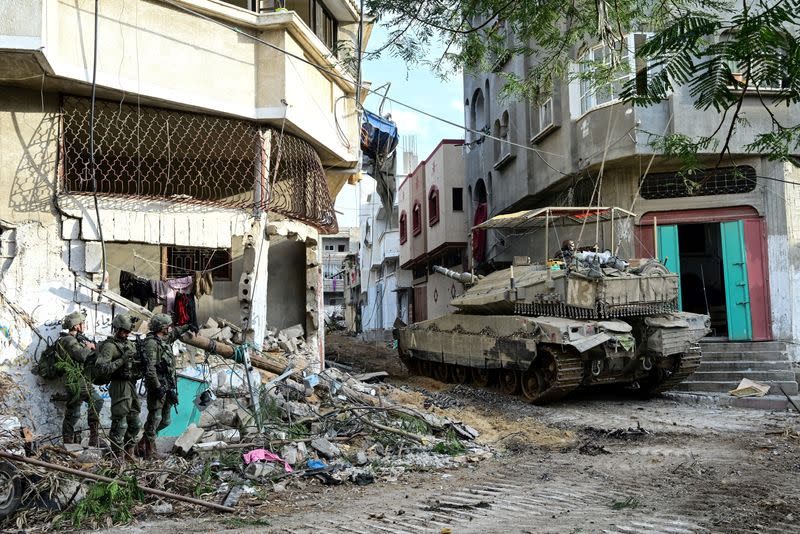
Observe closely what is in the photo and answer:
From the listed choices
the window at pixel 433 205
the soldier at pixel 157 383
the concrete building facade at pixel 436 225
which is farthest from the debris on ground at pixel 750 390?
the window at pixel 433 205

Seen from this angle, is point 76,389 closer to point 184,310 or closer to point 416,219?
point 184,310

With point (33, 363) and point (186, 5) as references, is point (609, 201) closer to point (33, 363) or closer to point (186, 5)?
point (186, 5)

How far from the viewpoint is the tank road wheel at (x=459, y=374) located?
14.1 m

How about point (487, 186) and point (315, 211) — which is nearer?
point (315, 211)

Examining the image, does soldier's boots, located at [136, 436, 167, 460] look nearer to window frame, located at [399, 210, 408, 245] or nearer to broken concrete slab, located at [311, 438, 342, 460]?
broken concrete slab, located at [311, 438, 342, 460]

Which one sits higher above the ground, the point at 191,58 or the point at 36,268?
the point at 191,58

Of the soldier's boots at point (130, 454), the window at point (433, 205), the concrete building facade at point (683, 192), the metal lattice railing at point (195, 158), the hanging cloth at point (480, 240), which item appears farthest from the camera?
the window at point (433, 205)

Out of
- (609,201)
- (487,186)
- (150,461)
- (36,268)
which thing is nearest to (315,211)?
(36,268)

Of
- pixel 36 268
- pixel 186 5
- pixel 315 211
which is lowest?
pixel 36 268

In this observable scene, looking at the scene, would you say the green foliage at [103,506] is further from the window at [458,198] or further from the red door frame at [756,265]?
the window at [458,198]

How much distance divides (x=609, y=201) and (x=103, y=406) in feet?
33.9

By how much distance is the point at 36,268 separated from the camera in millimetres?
8531

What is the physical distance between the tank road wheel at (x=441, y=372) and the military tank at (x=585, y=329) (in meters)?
1.85

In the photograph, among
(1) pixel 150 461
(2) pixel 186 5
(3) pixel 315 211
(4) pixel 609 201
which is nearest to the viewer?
(1) pixel 150 461
